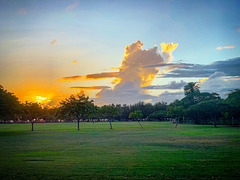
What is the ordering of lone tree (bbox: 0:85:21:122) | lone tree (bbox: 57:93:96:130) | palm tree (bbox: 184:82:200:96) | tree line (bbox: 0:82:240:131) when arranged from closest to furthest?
lone tree (bbox: 0:85:21:122) → tree line (bbox: 0:82:240:131) → lone tree (bbox: 57:93:96:130) → palm tree (bbox: 184:82:200:96)

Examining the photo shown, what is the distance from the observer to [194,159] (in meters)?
16.8

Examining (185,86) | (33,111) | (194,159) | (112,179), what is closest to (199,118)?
(185,86)

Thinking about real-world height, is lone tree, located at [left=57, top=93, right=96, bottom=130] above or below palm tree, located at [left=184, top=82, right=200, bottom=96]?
below

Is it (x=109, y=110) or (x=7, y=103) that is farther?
(x=109, y=110)

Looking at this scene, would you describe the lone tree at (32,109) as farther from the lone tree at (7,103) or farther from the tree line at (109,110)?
the lone tree at (7,103)

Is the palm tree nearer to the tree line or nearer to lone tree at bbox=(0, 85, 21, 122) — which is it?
the tree line

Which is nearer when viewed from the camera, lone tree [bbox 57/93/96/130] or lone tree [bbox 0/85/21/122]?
lone tree [bbox 0/85/21/122]

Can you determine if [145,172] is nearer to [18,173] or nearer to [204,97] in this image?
[18,173]

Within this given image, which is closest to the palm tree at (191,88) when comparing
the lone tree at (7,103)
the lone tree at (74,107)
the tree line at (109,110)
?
the tree line at (109,110)

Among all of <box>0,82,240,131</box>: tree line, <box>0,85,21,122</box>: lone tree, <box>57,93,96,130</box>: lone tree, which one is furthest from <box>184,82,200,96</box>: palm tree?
<box>0,85,21,122</box>: lone tree

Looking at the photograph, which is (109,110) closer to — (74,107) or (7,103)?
(74,107)

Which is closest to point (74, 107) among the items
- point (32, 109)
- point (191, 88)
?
point (32, 109)

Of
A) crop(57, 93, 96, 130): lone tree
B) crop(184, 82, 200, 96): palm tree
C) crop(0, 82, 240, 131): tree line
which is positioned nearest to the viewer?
crop(0, 82, 240, 131): tree line

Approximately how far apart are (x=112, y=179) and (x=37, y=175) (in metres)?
3.90
